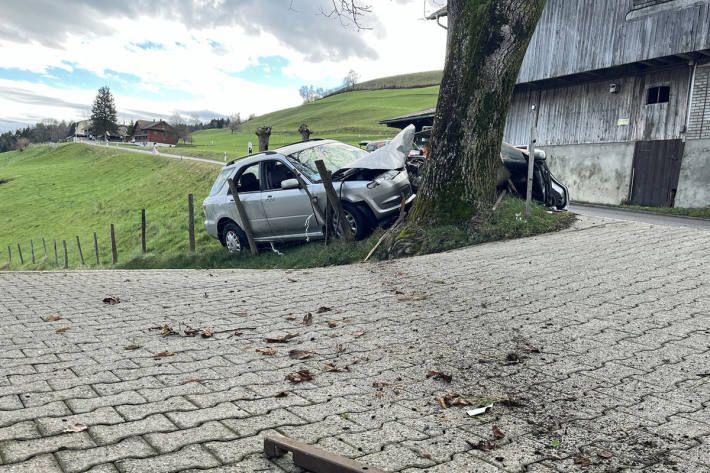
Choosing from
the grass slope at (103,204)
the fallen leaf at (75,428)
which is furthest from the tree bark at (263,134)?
the fallen leaf at (75,428)

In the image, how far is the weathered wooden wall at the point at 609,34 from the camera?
57.2ft

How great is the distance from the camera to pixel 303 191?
1111cm

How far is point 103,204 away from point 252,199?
35.8m

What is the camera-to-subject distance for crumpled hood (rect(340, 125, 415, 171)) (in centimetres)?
1038

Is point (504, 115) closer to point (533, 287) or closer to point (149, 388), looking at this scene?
point (533, 287)

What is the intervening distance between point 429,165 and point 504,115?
5.02 ft

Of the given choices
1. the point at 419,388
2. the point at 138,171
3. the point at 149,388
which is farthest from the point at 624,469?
the point at 138,171

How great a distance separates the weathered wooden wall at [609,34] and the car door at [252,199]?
14.4m

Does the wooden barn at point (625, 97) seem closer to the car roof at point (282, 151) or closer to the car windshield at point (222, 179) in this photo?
the car roof at point (282, 151)

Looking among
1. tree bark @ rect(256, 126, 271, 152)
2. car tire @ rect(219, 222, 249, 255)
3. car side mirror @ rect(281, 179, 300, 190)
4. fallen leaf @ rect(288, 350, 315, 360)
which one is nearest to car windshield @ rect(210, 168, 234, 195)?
car tire @ rect(219, 222, 249, 255)

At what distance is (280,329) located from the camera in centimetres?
512

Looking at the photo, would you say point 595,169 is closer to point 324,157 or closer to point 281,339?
point 324,157

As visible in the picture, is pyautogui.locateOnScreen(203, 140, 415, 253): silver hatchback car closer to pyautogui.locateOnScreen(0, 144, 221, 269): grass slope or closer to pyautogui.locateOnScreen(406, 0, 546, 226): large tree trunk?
pyautogui.locateOnScreen(406, 0, 546, 226): large tree trunk

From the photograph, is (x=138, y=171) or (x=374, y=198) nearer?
(x=374, y=198)
